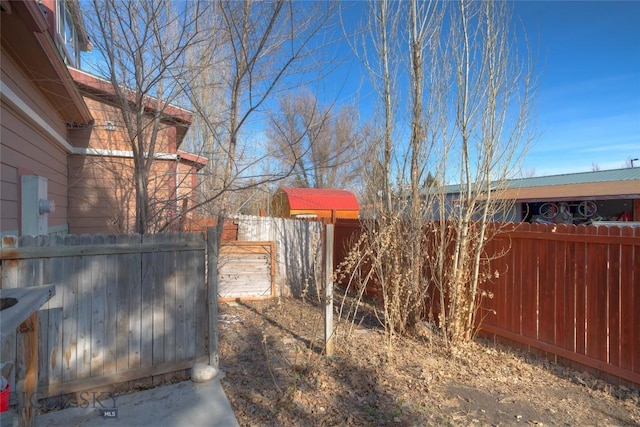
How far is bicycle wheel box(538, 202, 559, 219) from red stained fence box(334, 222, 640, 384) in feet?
55.3

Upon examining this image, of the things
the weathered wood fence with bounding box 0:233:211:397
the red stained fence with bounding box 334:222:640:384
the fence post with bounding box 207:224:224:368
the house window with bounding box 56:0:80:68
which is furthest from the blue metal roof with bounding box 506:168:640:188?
the weathered wood fence with bounding box 0:233:211:397

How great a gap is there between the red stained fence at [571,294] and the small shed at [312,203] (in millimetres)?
10977

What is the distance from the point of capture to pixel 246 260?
731 centimetres

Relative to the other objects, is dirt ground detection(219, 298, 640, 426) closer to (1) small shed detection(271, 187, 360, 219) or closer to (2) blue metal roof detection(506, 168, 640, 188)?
(1) small shed detection(271, 187, 360, 219)

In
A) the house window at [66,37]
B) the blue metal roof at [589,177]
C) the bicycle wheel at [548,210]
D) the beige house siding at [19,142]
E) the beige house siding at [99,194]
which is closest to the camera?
the beige house siding at [19,142]

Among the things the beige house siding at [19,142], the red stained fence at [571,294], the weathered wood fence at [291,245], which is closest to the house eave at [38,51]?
the beige house siding at [19,142]

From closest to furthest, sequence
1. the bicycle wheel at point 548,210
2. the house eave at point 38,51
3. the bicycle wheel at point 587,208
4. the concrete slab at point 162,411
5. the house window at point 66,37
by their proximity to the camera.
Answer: the concrete slab at point 162,411
the house eave at point 38,51
the house window at point 66,37
the bicycle wheel at point 587,208
the bicycle wheel at point 548,210

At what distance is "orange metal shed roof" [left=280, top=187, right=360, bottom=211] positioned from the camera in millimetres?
16312

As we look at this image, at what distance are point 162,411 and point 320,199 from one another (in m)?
14.0

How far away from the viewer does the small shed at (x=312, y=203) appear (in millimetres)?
16172

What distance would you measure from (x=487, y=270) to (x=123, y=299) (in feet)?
13.7

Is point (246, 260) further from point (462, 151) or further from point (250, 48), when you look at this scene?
point (462, 151)

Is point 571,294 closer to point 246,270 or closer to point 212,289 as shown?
point 212,289

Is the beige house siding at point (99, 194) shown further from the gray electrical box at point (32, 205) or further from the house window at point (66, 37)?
the gray electrical box at point (32, 205)
